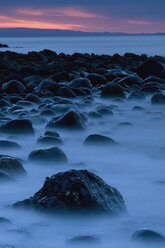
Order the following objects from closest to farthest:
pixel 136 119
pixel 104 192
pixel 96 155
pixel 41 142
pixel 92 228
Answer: pixel 92 228
pixel 104 192
pixel 96 155
pixel 41 142
pixel 136 119

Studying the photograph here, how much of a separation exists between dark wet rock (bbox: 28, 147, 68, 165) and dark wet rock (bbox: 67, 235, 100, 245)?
127 centimetres

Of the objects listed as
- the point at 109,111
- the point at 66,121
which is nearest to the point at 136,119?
the point at 109,111

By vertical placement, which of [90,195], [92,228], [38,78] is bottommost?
[92,228]

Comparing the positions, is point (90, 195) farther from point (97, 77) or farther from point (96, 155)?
point (97, 77)

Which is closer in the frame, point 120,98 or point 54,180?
point 54,180

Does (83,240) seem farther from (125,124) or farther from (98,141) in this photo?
(125,124)

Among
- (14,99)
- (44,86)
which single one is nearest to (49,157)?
(14,99)

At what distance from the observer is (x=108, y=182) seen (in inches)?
108

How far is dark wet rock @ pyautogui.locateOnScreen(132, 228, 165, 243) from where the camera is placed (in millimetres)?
Answer: 1838

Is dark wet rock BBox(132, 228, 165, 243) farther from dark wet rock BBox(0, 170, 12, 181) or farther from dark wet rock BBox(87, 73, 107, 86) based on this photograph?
dark wet rock BBox(87, 73, 107, 86)

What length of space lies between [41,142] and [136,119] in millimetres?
1952

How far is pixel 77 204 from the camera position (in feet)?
6.79

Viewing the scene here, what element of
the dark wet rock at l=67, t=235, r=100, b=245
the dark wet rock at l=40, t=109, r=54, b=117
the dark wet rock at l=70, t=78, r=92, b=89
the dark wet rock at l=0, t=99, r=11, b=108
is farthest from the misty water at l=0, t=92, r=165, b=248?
the dark wet rock at l=70, t=78, r=92, b=89

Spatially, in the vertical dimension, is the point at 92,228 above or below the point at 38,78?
below
